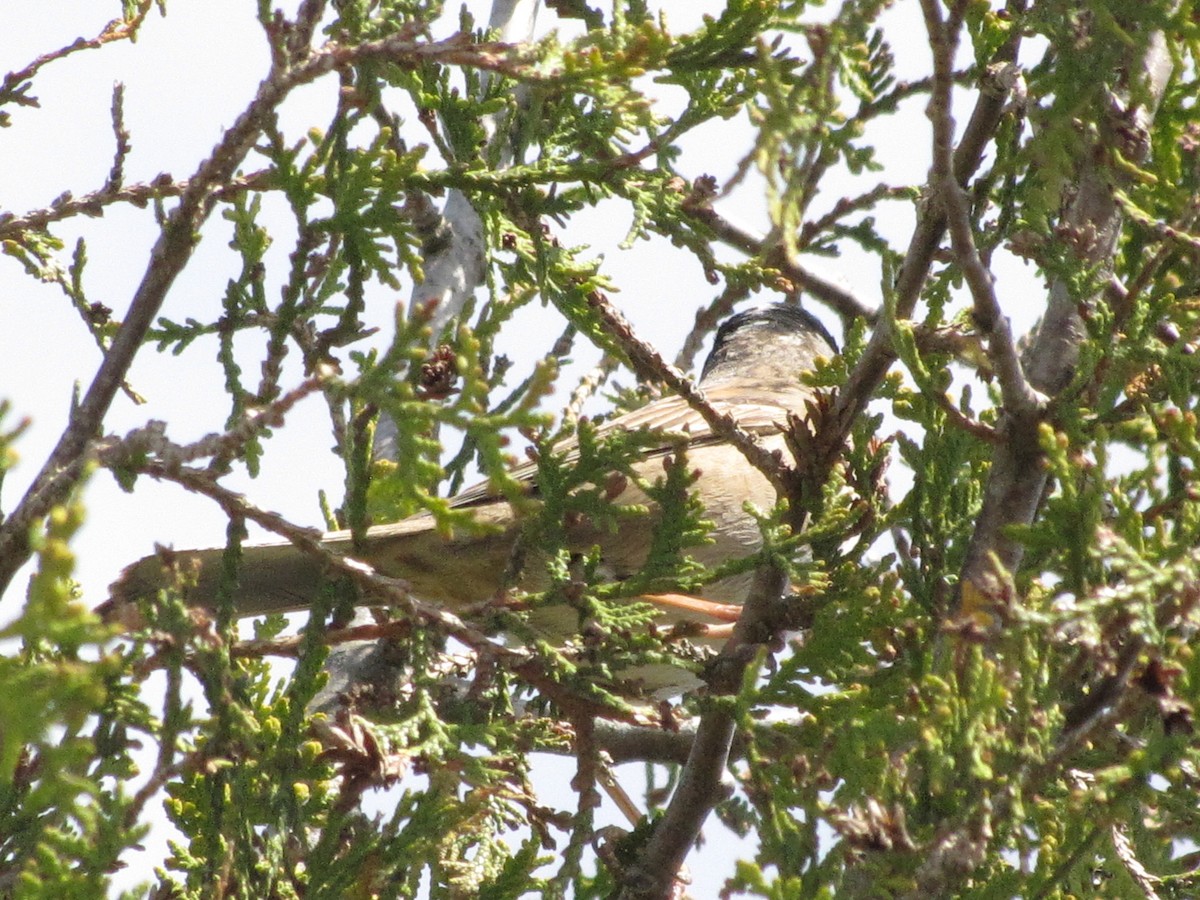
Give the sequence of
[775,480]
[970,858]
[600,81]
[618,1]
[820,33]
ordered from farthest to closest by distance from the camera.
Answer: [775,480], [618,1], [600,81], [970,858], [820,33]

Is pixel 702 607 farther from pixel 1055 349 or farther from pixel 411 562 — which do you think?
pixel 1055 349

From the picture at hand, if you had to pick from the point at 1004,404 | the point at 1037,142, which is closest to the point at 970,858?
the point at 1004,404

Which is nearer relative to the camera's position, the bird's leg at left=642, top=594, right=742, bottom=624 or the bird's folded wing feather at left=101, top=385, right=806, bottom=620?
the bird's leg at left=642, top=594, right=742, bottom=624

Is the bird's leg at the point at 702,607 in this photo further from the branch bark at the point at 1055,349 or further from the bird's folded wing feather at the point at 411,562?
the branch bark at the point at 1055,349

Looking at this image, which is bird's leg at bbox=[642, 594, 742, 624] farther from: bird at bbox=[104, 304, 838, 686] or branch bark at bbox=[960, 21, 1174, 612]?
branch bark at bbox=[960, 21, 1174, 612]

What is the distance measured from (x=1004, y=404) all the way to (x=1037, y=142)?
662 millimetres

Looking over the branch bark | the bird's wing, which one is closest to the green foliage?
the branch bark

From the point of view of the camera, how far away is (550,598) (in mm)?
2996

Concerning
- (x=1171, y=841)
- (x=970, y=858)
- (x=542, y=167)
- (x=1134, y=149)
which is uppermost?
(x=1134, y=149)

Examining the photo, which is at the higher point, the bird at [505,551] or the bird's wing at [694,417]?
the bird's wing at [694,417]

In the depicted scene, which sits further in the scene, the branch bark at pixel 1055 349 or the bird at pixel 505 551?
the bird at pixel 505 551

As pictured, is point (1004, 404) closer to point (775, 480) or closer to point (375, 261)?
point (775, 480)

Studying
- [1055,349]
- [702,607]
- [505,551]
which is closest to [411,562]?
[505,551]

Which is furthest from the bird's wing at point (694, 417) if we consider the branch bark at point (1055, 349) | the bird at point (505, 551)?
the branch bark at point (1055, 349)
